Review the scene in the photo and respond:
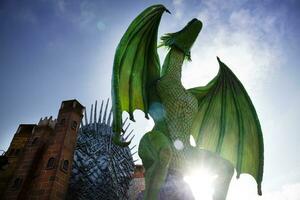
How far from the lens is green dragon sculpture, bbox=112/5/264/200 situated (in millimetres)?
2658

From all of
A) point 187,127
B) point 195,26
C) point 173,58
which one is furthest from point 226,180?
point 195,26

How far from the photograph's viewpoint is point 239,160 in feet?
11.1

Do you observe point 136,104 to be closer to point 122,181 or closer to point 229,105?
point 229,105

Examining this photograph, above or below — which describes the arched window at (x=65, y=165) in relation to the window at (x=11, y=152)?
below

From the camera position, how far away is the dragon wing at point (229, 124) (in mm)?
3365

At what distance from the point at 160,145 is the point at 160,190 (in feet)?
1.21

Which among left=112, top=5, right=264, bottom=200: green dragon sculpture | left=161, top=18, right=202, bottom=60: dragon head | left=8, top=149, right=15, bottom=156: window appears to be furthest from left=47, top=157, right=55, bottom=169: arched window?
left=161, top=18, right=202, bottom=60: dragon head

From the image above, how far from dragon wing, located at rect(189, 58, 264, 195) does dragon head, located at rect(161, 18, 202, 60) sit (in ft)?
1.87

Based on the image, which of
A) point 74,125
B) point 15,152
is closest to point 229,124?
point 74,125

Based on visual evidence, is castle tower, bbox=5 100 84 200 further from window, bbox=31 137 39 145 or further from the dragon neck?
the dragon neck

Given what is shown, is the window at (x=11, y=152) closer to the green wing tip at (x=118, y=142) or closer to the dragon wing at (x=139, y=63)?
the dragon wing at (x=139, y=63)

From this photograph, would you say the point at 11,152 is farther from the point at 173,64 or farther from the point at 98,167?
the point at 173,64

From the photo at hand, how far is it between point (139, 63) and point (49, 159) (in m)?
5.71

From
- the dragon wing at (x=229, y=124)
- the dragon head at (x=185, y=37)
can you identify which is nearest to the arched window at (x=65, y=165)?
the dragon wing at (x=229, y=124)
